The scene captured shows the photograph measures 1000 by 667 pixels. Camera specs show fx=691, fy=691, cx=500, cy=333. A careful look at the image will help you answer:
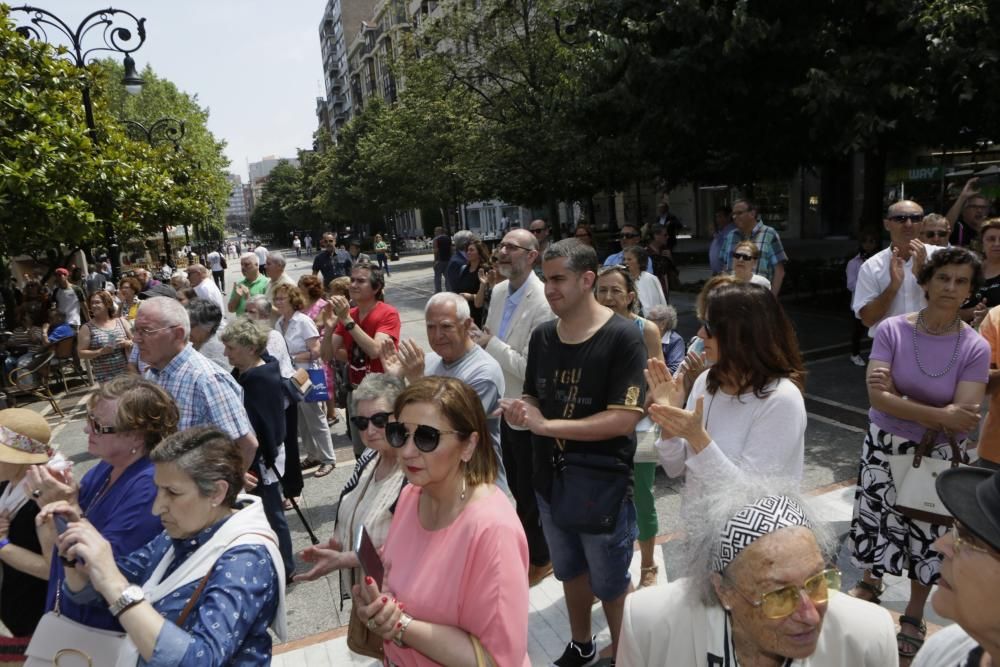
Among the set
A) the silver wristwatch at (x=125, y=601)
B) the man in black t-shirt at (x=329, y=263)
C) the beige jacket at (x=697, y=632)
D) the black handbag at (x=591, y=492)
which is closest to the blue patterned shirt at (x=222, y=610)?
the silver wristwatch at (x=125, y=601)

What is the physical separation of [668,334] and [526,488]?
1715 millimetres

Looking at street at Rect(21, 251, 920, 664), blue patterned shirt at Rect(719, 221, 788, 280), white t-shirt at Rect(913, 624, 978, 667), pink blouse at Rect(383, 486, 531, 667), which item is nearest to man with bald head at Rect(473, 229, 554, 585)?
street at Rect(21, 251, 920, 664)

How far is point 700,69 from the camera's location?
9773 millimetres

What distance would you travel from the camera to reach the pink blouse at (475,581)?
209 cm

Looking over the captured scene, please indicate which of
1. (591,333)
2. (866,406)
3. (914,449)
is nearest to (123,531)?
(591,333)

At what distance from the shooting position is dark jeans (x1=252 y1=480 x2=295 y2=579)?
14.5ft

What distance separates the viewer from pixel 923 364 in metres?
3.44

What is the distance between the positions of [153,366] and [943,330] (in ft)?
13.7

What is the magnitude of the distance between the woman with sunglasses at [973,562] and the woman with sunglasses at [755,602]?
0.31 metres

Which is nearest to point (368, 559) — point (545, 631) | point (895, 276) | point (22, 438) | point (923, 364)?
point (22, 438)

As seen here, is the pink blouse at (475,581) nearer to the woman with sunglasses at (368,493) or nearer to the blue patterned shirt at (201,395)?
the woman with sunglasses at (368,493)

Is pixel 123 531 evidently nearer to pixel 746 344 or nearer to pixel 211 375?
pixel 211 375

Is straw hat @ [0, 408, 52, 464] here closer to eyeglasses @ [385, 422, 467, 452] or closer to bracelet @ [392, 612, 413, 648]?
eyeglasses @ [385, 422, 467, 452]

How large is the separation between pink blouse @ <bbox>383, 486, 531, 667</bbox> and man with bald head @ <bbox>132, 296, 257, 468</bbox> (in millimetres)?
1859
